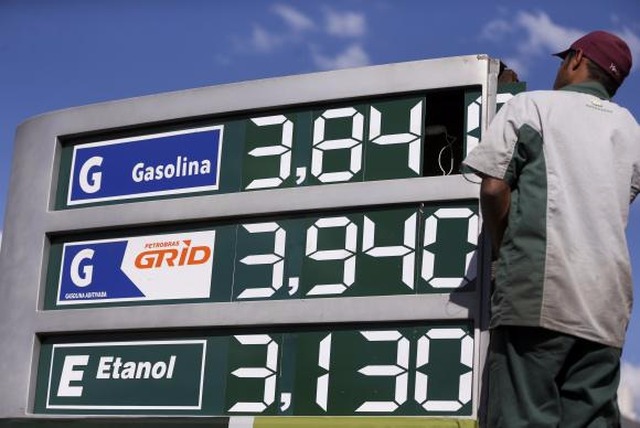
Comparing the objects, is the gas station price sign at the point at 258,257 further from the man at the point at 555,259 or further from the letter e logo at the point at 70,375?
the man at the point at 555,259

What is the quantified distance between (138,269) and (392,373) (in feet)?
3.08

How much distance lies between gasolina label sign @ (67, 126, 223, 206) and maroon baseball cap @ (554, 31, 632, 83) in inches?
49.4

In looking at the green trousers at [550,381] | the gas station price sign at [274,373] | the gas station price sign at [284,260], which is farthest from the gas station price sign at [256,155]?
the green trousers at [550,381]

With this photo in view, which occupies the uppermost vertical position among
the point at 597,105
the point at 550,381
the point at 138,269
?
the point at 597,105

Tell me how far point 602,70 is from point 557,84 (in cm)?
12

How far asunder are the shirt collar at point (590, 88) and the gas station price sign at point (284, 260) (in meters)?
0.53

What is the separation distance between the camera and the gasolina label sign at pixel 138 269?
11.1ft

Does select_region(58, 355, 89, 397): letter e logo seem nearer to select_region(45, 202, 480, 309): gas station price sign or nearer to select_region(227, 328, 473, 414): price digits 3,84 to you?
select_region(45, 202, 480, 309): gas station price sign

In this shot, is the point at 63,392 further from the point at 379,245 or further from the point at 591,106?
the point at 591,106

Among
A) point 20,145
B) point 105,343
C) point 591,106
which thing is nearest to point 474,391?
point 591,106

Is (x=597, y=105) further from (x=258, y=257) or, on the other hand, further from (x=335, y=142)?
(x=258, y=257)

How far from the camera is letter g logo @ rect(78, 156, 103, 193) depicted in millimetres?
3645

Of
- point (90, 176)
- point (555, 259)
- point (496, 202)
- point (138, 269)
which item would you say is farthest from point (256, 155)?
point (555, 259)

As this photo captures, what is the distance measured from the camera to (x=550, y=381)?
7.59 ft
